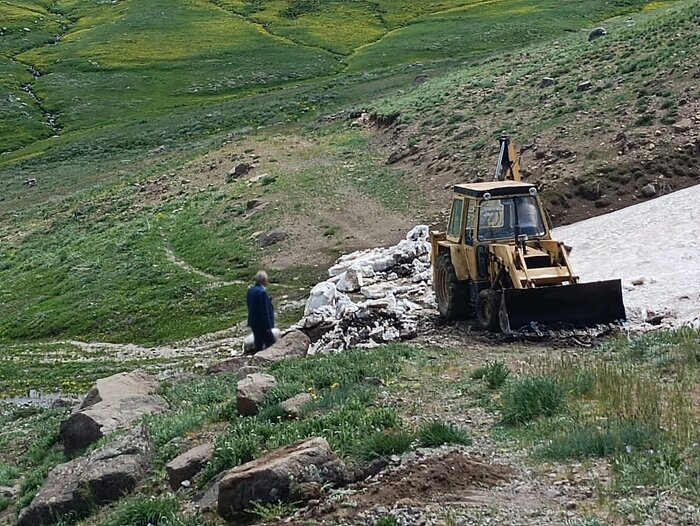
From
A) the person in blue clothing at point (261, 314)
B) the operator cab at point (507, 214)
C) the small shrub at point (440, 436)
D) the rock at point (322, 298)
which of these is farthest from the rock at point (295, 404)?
the rock at point (322, 298)

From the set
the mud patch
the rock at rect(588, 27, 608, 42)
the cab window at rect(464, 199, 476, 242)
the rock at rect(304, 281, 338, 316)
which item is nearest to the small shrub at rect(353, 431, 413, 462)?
the mud patch

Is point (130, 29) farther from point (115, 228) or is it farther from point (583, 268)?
point (583, 268)

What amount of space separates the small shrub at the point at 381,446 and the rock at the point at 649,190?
20.1m

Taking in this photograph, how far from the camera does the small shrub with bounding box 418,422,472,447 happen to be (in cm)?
1054

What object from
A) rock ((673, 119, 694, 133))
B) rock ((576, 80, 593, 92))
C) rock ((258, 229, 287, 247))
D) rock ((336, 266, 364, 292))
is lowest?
rock ((258, 229, 287, 247))

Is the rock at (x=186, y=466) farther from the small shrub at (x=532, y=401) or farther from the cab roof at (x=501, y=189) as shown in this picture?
the cab roof at (x=501, y=189)

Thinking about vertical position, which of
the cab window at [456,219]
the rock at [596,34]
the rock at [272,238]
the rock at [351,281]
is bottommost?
the rock at [272,238]

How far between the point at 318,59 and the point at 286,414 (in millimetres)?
89951

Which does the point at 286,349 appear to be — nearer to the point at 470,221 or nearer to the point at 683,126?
the point at 470,221

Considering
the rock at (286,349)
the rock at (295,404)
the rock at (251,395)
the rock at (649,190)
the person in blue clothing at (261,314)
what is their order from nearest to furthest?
the rock at (295,404)
the rock at (251,395)
the rock at (286,349)
the person in blue clothing at (261,314)
the rock at (649,190)

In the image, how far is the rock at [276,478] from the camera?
31.5 ft

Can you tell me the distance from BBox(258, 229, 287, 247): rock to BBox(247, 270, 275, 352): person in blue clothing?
14917 mm

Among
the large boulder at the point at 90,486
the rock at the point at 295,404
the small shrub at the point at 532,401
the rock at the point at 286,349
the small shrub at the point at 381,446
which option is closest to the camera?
the small shrub at the point at 381,446

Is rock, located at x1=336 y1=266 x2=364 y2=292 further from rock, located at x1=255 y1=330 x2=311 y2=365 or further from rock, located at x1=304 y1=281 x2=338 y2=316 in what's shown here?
rock, located at x1=255 y1=330 x2=311 y2=365
